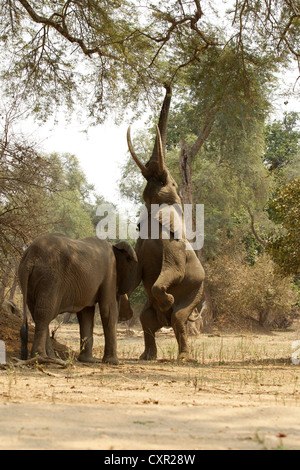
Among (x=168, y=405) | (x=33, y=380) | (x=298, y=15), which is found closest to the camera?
(x=168, y=405)

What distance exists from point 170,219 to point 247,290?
751 inches

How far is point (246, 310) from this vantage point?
31.1 metres

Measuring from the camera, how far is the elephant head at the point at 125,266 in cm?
1087

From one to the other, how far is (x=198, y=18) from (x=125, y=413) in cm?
924

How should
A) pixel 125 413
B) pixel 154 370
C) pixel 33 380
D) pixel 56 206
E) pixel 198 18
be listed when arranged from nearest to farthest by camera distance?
pixel 125 413
pixel 33 380
pixel 154 370
pixel 198 18
pixel 56 206

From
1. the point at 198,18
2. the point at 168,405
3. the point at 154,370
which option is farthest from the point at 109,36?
the point at 168,405

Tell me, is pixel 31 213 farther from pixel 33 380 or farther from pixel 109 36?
Answer: pixel 33 380

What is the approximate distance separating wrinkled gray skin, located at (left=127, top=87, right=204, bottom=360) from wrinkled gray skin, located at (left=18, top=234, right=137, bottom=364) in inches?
21.1

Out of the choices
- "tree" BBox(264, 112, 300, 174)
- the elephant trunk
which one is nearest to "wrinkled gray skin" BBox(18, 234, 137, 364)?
the elephant trunk

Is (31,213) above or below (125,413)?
above

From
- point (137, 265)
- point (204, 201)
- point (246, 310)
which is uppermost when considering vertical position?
point (204, 201)

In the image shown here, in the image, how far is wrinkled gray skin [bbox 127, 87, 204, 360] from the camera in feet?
36.0

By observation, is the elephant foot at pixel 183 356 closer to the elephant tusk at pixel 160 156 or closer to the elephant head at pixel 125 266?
the elephant head at pixel 125 266

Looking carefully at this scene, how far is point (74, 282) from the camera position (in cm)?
962
